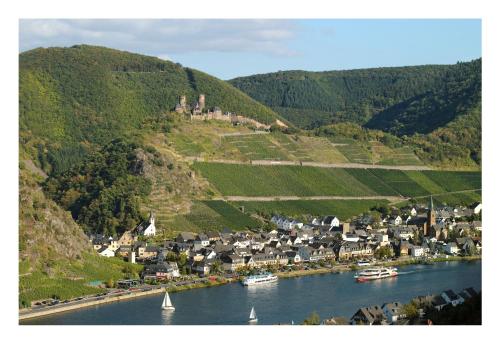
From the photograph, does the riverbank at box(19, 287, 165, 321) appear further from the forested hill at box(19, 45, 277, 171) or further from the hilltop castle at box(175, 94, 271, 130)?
the hilltop castle at box(175, 94, 271, 130)

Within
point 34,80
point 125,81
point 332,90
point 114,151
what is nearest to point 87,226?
point 114,151

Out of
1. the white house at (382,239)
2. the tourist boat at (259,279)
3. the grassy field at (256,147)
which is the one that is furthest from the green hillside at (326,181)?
the tourist boat at (259,279)

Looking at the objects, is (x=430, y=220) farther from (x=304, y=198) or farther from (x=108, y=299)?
(x=108, y=299)

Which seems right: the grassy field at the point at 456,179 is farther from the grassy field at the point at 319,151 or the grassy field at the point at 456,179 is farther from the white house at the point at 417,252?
the white house at the point at 417,252

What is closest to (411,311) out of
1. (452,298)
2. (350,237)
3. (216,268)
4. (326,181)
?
(452,298)

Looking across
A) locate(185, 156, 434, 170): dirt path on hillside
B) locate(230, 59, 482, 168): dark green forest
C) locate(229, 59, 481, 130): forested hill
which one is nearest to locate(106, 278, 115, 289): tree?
locate(185, 156, 434, 170): dirt path on hillside

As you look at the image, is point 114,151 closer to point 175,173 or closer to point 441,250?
point 175,173
